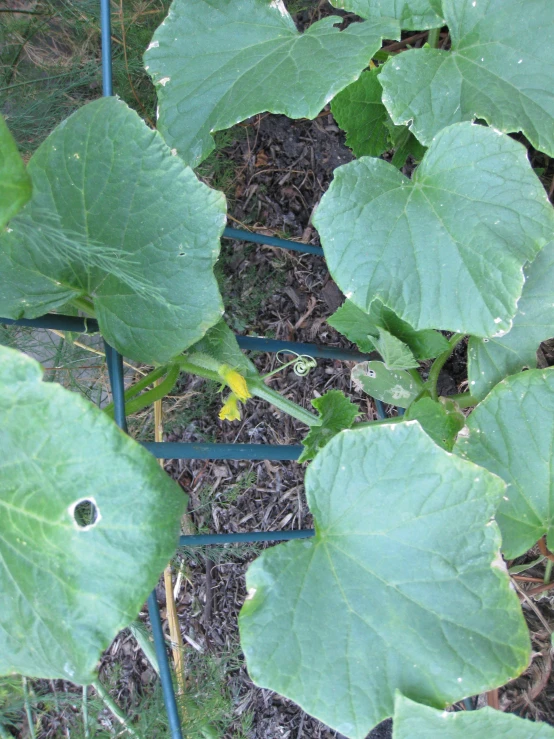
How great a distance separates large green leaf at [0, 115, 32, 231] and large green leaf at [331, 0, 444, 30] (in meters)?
0.88

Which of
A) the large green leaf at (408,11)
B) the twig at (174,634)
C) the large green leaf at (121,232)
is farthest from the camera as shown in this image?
the twig at (174,634)

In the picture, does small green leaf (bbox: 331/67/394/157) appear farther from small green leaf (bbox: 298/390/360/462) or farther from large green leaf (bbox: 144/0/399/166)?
small green leaf (bbox: 298/390/360/462)

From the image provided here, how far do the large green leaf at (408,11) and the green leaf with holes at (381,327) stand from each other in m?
0.54

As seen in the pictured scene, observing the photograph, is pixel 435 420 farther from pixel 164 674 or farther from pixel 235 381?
pixel 164 674

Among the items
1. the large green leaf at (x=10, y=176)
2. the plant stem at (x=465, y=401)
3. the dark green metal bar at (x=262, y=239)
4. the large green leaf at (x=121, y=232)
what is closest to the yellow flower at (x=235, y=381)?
the large green leaf at (x=121, y=232)

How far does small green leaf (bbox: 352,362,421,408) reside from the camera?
1.42 m

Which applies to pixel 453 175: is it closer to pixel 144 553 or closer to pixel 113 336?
pixel 113 336

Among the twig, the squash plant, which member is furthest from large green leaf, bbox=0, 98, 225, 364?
the twig

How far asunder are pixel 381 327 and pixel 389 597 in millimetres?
544

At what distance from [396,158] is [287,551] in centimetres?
96

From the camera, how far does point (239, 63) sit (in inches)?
49.4

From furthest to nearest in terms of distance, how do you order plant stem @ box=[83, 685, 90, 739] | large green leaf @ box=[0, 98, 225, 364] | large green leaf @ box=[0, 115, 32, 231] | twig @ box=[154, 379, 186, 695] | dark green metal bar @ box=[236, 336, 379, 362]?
1. twig @ box=[154, 379, 186, 695]
2. plant stem @ box=[83, 685, 90, 739]
3. dark green metal bar @ box=[236, 336, 379, 362]
4. large green leaf @ box=[0, 98, 225, 364]
5. large green leaf @ box=[0, 115, 32, 231]

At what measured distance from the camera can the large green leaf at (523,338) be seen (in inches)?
46.5

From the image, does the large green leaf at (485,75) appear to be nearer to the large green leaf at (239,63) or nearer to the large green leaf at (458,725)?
the large green leaf at (239,63)
